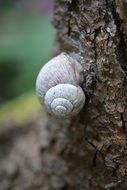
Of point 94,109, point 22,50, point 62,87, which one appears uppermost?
point 62,87

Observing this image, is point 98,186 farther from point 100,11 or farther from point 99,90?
point 100,11

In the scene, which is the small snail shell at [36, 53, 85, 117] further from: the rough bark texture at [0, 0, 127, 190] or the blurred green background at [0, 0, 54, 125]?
the blurred green background at [0, 0, 54, 125]

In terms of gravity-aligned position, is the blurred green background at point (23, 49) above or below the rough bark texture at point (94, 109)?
below

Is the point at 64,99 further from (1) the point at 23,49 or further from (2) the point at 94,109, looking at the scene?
(1) the point at 23,49

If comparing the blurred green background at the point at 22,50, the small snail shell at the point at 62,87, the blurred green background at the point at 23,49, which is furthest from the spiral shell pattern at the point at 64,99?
the blurred green background at the point at 22,50

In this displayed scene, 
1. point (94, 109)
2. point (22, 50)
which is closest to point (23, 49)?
point (22, 50)

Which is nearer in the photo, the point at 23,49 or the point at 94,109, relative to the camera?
the point at 94,109

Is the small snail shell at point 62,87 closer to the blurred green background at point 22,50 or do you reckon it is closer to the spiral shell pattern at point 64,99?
the spiral shell pattern at point 64,99
